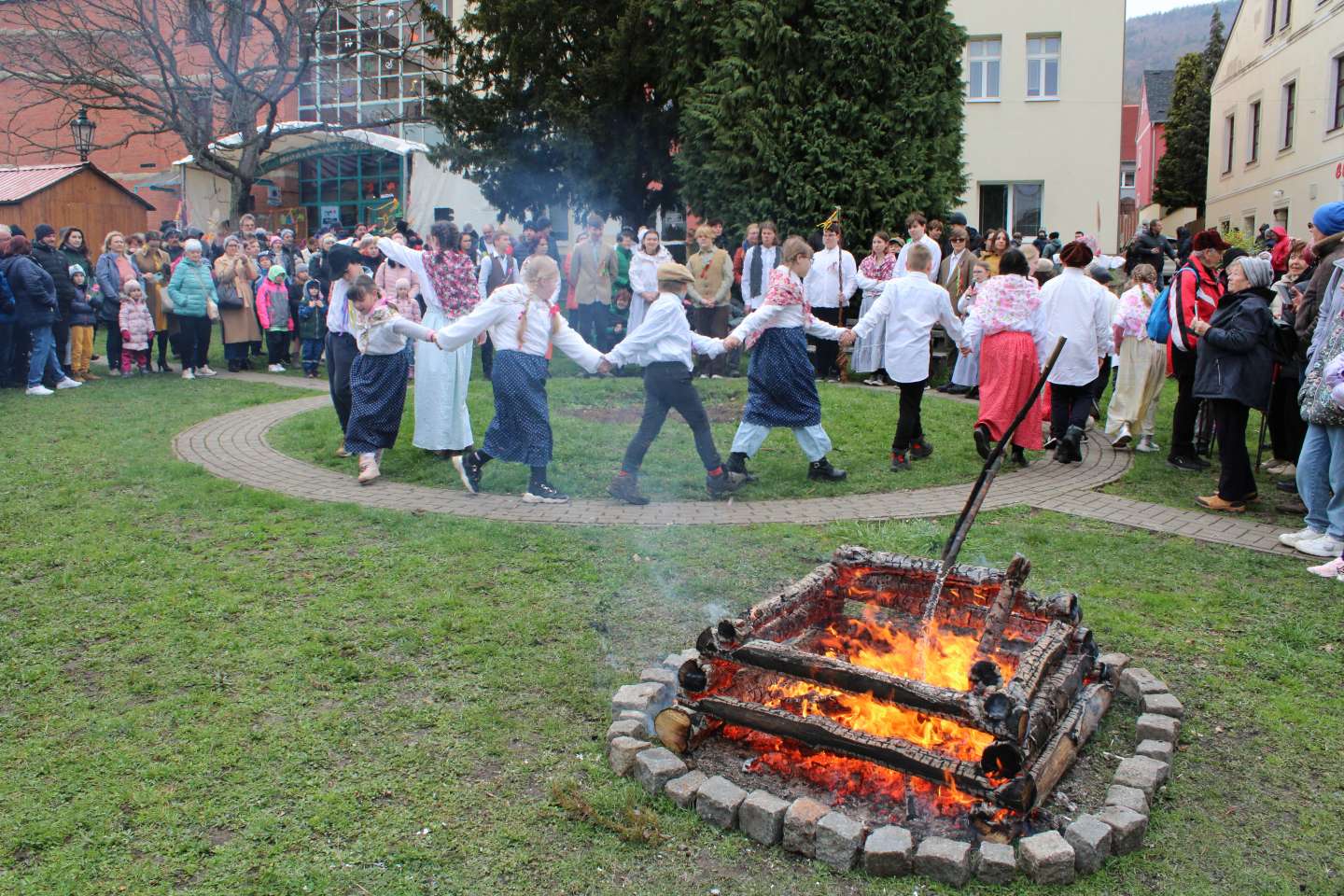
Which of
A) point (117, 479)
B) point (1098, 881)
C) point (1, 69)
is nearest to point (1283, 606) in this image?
point (1098, 881)

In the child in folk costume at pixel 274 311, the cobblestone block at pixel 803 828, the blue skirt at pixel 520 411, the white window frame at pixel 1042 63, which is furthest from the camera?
the white window frame at pixel 1042 63

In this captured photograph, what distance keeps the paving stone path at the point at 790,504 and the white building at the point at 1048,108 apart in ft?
68.4

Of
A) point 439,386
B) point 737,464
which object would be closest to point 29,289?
point 439,386

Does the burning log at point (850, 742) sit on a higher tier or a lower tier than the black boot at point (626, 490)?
lower

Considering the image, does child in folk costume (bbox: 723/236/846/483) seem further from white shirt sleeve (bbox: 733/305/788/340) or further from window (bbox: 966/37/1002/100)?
window (bbox: 966/37/1002/100)

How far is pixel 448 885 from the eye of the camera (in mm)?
3498

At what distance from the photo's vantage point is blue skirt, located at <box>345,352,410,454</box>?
9227 millimetres

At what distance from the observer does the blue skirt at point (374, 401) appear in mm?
9227

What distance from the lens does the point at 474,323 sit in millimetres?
8211

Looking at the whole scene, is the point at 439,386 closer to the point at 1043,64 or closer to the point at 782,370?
the point at 782,370

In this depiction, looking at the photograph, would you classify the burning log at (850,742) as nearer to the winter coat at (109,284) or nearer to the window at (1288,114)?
the winter coat at (109,284)

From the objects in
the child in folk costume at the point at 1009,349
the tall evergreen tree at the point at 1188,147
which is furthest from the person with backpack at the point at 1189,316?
the tall evergreen tree at the point at 1188,147

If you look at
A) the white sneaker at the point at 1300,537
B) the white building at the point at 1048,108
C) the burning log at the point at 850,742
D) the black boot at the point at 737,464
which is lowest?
the burning log at the point at 850,742

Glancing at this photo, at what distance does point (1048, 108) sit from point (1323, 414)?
2417 centimetres
